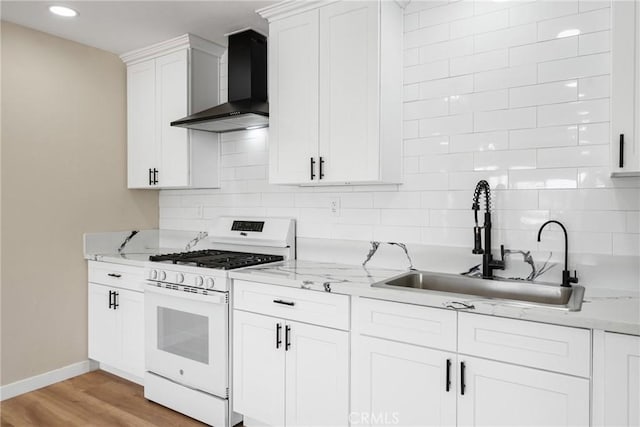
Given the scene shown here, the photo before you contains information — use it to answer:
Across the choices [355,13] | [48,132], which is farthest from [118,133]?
[355,13]

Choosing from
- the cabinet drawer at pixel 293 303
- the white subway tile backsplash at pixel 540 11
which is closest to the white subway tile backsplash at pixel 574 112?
the white subway tile backsplash at pixel 540 11

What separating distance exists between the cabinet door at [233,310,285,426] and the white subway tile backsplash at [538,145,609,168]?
157cm

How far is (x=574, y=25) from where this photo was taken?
206cm

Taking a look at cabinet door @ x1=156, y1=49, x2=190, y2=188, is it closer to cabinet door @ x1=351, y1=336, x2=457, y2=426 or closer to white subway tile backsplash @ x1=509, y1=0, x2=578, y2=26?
cabinet door @ x1=351, y1=336, x2=457, y2=426

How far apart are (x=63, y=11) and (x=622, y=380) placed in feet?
11.4

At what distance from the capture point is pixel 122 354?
312 cm

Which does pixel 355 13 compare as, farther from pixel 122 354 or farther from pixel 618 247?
pixel 122 354

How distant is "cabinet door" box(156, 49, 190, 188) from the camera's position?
323 centimetres

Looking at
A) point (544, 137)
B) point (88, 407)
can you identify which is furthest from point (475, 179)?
point (88, 407)

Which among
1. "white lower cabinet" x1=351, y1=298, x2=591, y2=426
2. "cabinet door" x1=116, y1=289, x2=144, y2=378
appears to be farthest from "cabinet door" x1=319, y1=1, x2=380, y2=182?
"cabinet door" x1=116, y1=289, x2=144, y2=378

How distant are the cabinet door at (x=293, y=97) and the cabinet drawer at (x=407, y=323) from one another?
932 millimetres

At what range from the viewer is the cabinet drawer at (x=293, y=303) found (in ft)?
6.83

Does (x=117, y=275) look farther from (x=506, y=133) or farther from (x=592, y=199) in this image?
(x=592, y=199)

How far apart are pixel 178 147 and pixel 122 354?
1571 millimetres
